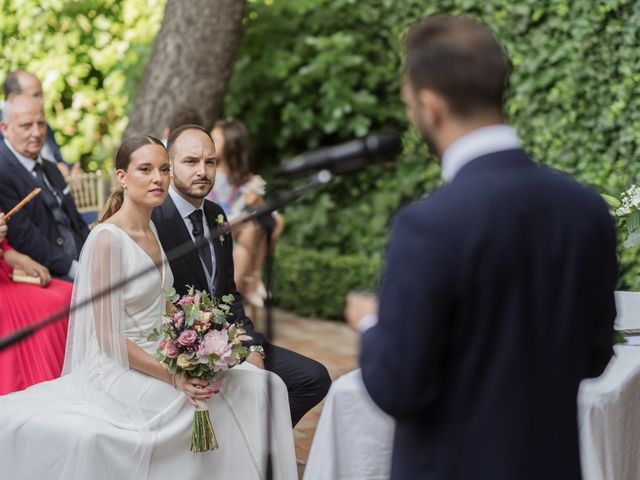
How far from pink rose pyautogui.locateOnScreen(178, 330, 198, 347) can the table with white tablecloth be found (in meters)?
0.55

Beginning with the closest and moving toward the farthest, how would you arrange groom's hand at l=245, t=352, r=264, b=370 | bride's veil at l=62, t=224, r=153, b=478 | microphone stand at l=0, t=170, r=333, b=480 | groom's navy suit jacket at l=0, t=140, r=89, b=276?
microphone stand at l=0, t=170, r=333, b=480, bride's veil at l=62, t=224, r=153, b=478, groom's hand at l=245, t=352, r=264, b=370, groom's navy suit jacket at l=0, t=140, r=89, b=276

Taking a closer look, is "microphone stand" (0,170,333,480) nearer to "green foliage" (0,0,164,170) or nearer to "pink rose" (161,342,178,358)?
"pink rose" (161,342,178,358)

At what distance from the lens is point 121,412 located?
3.40 m

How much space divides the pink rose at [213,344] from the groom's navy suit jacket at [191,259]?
0.45 meters

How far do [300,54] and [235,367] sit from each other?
4984 mm

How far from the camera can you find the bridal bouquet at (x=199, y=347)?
3283 mm

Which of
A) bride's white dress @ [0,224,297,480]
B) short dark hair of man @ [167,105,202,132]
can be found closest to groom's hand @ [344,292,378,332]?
bride's white dress @ [0,224,297,480]

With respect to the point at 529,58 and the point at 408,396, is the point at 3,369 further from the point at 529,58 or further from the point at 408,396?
the point at 529,58

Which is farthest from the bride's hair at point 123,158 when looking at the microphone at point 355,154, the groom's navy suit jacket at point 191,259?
the microphone at point 355,154

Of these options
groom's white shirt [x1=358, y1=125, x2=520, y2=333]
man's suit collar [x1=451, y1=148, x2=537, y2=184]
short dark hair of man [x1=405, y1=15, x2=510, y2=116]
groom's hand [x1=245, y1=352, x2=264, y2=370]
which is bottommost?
groom's hand [x1=245, y1=352, x2=264, y2=370]

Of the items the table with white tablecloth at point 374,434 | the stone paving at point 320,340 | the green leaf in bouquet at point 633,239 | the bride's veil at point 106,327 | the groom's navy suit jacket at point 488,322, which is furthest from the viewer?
the stone paving at point 320,340

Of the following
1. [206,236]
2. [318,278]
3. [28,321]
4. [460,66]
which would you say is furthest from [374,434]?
[318,278]

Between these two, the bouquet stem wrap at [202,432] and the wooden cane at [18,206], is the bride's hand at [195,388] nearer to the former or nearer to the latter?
the bouquet stem wrap at [202,432]

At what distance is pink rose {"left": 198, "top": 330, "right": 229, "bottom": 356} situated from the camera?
328cm
